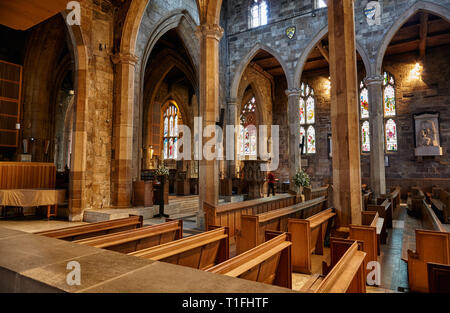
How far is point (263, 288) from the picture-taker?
1.11m

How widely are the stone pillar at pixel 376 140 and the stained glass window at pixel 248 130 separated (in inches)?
356

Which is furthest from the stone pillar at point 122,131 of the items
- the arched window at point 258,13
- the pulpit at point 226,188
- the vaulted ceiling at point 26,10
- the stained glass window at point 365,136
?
the stained glass window at point 365,136

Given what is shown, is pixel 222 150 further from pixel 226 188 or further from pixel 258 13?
pixel 258 13

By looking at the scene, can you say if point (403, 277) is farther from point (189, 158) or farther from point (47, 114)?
point (189, 158)

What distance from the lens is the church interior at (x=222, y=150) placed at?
199 centimetres

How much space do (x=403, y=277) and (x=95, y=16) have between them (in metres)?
10.1

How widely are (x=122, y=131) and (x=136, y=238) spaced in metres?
6.24

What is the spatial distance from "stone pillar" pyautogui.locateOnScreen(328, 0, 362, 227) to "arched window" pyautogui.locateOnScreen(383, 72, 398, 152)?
1257 centimetres

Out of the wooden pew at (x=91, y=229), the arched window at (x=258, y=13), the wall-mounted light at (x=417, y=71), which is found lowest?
the wooden pew at (x=91, y=229)

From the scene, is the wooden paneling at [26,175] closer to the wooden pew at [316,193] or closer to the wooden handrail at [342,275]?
the wooden pew at [316,193]

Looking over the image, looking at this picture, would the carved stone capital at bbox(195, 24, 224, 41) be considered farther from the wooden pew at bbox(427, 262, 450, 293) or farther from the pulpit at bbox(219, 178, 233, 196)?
the wooden pew at bbox(427, 262, 450, 293)

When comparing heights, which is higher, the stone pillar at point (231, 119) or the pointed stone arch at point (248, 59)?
the pointed stone arch at point (248, 59)

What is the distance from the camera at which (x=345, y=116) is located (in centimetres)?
467

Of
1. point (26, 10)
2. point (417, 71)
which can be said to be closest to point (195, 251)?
point (26, 10)
